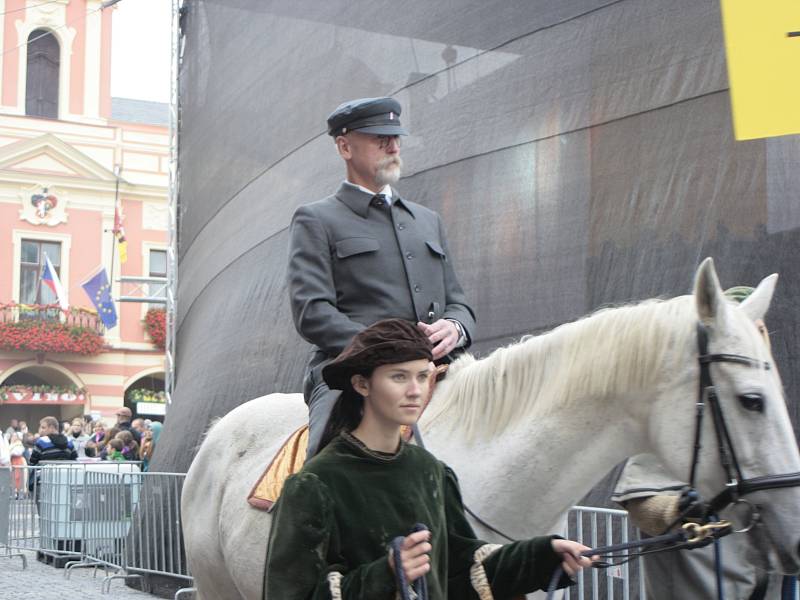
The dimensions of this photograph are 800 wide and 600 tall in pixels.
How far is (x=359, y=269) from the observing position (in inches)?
148

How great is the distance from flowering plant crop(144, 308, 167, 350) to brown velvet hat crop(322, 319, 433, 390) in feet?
114

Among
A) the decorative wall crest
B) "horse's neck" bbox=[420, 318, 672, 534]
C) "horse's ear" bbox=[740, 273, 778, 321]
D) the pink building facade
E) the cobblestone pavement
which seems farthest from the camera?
the decorative wall crest

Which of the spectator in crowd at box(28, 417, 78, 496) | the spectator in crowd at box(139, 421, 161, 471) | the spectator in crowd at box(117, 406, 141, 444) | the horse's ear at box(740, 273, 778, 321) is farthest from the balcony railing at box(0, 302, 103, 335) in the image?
the horse's ear at box(740, 273, 778, 321)

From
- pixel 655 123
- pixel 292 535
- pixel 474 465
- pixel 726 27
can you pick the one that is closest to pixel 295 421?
pixel 474 465

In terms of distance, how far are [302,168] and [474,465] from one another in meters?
6.09

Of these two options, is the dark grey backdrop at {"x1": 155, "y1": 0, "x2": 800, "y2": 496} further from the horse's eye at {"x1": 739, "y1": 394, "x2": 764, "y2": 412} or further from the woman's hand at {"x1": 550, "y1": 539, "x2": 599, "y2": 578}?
the woman's hand at {"x1": 550, "y1": 539, "x2": 599, "y2": 578}

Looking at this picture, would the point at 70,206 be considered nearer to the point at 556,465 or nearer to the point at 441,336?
the point at 441,336

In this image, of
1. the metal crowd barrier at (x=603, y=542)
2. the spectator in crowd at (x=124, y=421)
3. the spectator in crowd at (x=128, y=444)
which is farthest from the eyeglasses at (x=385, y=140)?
the spectator in crowd at (x=124, y=421)

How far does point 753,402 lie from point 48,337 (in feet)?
111

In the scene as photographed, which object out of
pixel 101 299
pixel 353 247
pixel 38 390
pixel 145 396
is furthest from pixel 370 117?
pixel 38 390

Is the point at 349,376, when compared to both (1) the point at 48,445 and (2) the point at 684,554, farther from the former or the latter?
(1) the point at 48,445

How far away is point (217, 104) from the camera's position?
11539 mm

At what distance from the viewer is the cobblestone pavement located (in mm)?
9602

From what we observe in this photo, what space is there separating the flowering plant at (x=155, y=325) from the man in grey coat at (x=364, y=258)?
3337 centimetres
